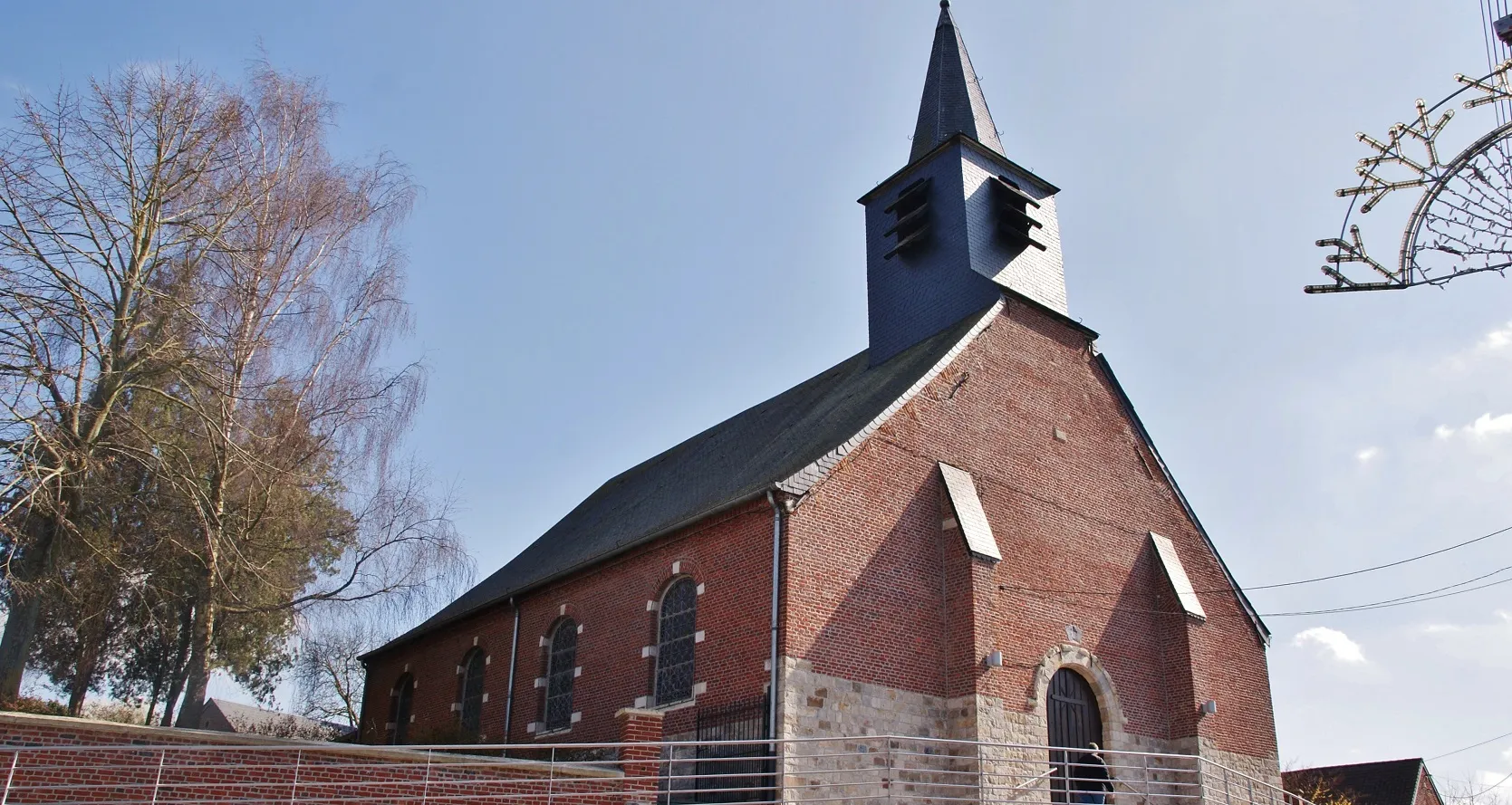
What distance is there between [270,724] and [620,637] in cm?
997

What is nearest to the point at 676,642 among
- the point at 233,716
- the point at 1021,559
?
the point at 1021,559

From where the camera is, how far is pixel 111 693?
22.4 meters

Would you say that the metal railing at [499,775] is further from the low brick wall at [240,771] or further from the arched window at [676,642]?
the arched window at [676,642]

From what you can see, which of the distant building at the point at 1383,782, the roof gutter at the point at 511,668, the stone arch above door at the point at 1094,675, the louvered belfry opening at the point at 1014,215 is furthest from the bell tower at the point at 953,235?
the distant building at the point at 1383,782

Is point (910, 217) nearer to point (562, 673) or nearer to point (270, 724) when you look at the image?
point (562, 673)

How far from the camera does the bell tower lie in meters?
20.8

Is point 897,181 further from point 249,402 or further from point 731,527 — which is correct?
point 249,402

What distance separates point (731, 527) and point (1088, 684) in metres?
5.97

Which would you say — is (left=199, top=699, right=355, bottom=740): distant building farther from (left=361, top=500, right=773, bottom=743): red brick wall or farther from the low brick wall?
(left=361, top=500, right=773, bottom=743): red brick wall

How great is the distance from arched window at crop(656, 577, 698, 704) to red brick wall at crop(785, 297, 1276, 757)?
2.47 meters

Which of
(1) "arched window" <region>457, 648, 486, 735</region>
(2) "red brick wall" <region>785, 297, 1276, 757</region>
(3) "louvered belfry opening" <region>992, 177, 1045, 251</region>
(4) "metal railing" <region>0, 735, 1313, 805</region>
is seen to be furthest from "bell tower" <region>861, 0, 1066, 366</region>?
(1) "arched window" <region>457, 648, 486, 735</region>

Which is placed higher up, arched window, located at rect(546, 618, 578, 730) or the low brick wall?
arched window, located at rect(546, 618, 578, 730)

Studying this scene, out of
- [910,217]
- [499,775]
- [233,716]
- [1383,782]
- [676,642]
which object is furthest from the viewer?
[233,716]

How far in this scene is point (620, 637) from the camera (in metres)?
17.8
